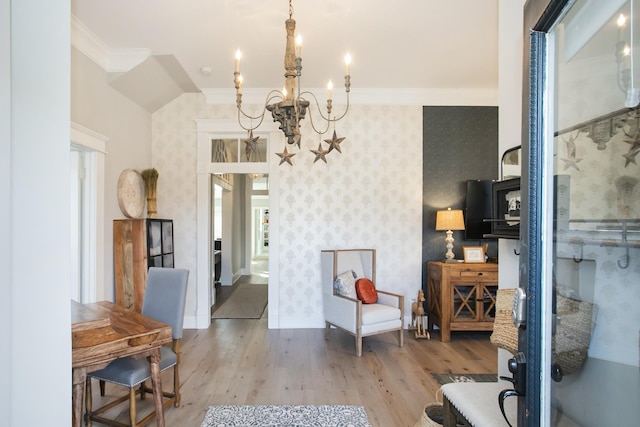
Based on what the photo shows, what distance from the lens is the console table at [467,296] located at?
374 cm

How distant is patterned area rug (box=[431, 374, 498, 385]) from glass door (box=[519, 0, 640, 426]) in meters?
2.05

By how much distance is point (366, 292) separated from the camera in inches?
147

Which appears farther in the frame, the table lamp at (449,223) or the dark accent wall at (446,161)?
the dark accent wall at (446,161)

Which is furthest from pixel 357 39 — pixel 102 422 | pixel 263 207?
pixel 263 207

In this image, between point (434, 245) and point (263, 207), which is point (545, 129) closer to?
point (434, 245)

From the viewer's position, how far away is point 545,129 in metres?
0.91

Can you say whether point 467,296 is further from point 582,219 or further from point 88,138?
point 88,138

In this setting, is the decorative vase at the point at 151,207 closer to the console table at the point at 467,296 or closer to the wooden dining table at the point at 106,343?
the wooden dining table at the point at 106,343

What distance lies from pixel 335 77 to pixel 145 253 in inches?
113

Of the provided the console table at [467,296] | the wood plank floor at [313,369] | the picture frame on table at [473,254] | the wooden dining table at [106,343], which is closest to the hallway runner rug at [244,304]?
the wood plank floor at [313,369]

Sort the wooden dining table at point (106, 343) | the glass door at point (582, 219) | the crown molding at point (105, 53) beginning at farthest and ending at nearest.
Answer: the crown molding at point (105, 53) → the wooden dining table at point (106, 343) → the glass door at point (582, 219)

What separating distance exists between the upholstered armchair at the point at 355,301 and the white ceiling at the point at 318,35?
2.15 meters

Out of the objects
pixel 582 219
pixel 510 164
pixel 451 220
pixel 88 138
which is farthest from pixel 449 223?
pixel 88 138

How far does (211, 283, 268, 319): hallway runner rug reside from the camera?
15.2 ft
